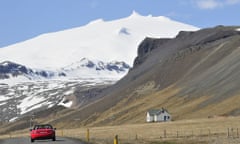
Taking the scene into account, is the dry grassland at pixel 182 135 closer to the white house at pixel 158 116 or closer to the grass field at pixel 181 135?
the grass field at pixel 181 135

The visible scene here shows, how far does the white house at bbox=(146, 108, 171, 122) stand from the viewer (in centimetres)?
16400

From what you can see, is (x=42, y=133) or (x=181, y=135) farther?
(x=181, y=135)

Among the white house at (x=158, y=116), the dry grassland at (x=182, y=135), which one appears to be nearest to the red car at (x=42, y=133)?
the dry grassland at (x=182, y=135)

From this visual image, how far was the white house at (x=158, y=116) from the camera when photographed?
164 m

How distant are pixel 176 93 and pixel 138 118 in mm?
19971

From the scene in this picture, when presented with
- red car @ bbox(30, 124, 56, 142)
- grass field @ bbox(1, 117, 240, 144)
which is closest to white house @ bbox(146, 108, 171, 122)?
grass field @ bbox(1, 117, 240, 144)

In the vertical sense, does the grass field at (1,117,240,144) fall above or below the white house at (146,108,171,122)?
below

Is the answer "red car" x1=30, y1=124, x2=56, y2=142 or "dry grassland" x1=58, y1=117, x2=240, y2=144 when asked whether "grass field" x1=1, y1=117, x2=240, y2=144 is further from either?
"red car" x1=30, y1=124, x2=56, y2=142

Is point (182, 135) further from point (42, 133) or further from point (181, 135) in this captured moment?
point (42, 133)

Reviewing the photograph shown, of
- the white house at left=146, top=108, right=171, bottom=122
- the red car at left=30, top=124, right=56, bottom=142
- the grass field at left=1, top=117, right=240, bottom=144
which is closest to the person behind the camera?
the grass field at left=1, top=117, right=240, bottom=144

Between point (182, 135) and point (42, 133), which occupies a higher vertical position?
point (42, 133)

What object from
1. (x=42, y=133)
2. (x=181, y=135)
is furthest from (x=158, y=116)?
(x=42, y=133)

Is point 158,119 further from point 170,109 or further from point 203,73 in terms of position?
point 203,73

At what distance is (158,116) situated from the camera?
561 ft
